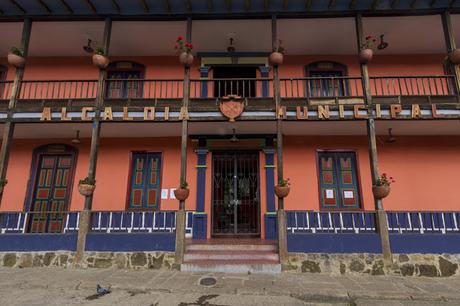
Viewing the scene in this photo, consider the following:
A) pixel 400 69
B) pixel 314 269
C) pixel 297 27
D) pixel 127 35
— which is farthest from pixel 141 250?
pixel 400 69

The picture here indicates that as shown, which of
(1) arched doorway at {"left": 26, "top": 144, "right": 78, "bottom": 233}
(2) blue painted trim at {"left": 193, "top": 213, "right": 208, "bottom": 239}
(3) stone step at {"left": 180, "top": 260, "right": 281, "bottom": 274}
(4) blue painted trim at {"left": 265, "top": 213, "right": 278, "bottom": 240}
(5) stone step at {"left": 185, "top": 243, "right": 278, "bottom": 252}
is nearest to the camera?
(3) stone step at {"left": 180, "top": 260, "right": 281, "bottom": 274}

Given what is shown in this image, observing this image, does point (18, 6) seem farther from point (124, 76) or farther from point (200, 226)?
point (200, 226)

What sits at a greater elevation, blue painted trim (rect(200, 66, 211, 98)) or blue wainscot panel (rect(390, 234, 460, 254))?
blue painted trim (rect(200, 66, 211, 98))

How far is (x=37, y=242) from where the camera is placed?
685 cm

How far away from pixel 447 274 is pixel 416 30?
7291 mm

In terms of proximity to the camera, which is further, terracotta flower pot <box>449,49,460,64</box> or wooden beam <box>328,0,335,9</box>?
wooden beam <box>328,0,335,9</box>

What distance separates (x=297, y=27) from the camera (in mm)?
8438

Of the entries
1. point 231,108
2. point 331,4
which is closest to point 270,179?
point 231,108

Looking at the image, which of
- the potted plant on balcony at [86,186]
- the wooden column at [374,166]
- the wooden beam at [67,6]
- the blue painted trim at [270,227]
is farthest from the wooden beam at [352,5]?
the potted plant on balcony at [86,186]

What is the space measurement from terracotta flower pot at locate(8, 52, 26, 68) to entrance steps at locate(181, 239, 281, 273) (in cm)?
717

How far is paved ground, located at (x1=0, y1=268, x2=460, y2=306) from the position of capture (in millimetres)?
→ 4656

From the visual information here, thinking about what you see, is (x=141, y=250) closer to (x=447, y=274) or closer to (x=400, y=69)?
(x=447, y=274)

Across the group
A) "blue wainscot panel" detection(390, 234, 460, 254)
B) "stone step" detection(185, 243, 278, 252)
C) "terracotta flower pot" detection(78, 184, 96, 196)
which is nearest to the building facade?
"terracotta flower pot" detection(78, 184, 96, 196)

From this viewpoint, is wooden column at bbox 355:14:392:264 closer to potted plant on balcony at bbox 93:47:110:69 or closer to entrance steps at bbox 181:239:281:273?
Result: entrance steps at bbox 181:239:281:273
